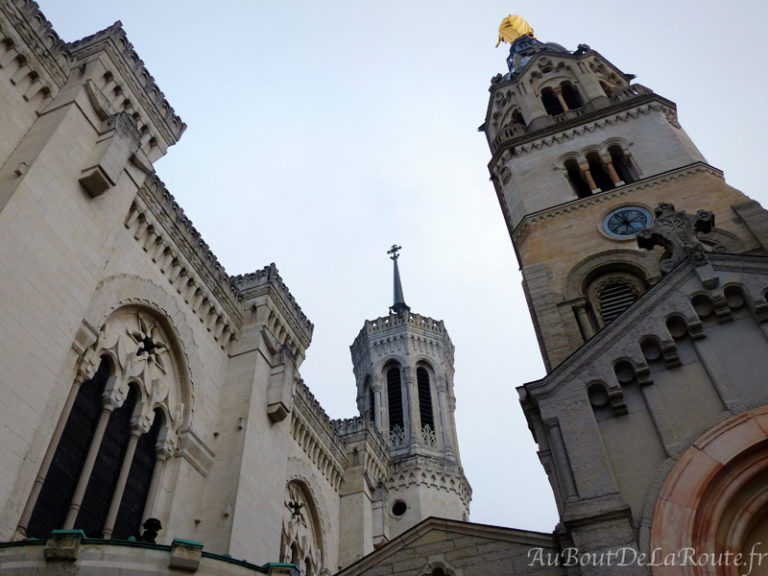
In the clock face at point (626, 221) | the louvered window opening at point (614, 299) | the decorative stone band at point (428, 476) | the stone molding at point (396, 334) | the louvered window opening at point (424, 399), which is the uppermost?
the stone molding at point (396, 334)

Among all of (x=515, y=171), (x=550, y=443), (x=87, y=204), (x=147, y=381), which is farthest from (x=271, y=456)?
(x=515, y=171)

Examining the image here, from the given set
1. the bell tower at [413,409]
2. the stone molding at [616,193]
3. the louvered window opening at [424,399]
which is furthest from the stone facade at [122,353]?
the louvered window opening at [424,399]

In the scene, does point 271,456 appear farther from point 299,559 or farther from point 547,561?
point 547,561

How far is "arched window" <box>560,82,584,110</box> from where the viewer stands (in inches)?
1025

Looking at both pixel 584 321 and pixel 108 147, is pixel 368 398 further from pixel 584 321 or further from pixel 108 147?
pixel 108 147

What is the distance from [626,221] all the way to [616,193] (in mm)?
1525

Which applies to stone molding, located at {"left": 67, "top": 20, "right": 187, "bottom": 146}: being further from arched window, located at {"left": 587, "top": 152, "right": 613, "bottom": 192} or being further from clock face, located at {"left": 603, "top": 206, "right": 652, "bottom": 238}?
arched window, located at {"left": 587, "top": 152, "right": 613, "bottom": 192}

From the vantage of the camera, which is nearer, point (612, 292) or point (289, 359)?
point (612, 292)

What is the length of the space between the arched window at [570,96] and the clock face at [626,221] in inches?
299

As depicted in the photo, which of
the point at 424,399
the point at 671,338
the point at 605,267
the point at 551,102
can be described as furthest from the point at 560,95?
the point at 424,399

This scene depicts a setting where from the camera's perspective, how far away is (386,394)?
40.1 meters

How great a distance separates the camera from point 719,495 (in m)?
9.69

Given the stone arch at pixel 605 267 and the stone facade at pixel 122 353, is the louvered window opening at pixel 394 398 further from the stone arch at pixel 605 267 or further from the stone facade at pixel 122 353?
the stone arch at pixel 605 267

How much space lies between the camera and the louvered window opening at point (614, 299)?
56.2 feet
